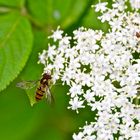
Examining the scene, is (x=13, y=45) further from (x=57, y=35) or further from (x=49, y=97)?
(x=49, y=97)

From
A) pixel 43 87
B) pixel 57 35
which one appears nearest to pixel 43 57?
pixel 57 35

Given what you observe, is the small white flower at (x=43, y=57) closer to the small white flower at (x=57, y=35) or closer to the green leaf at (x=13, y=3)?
the small white flower at (x=57, y=35)

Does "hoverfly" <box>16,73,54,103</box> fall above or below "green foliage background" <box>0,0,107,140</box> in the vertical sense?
below

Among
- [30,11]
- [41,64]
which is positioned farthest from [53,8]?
[41,64]

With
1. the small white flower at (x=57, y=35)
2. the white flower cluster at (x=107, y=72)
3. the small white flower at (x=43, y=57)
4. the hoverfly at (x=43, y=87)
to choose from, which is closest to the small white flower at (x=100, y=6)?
the white flower cluster at (x=107, y=72)

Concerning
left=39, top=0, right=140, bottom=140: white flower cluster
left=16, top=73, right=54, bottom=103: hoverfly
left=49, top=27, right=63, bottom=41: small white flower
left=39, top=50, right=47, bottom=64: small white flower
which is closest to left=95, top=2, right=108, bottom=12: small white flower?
left=39, top=0, right=140, bottom=140: white flower cluster

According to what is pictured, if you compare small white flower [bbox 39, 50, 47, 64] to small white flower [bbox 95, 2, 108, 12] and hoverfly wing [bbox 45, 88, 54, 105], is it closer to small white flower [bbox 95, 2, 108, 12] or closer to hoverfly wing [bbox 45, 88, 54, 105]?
hoverfly wing [bbox 45, 88, 54, 105]
